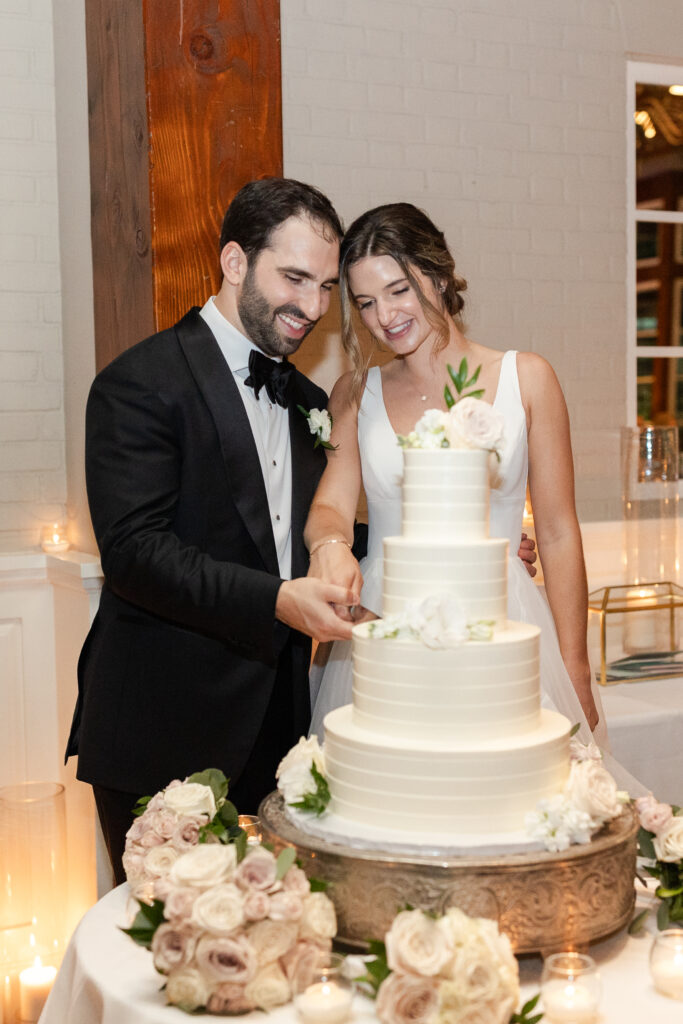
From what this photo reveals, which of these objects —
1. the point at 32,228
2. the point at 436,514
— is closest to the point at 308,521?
the point at 436,514

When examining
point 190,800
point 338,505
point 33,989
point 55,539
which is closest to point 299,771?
point 190,800

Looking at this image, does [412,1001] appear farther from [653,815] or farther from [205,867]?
[653,815]

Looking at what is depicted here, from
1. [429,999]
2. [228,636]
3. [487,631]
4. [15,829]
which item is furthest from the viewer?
[15,829]

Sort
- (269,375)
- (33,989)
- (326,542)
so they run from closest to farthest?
(326,542), (269,375), (33,989)

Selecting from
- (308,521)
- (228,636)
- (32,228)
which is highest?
(32,228)

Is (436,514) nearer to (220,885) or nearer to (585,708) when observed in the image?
(220,885)

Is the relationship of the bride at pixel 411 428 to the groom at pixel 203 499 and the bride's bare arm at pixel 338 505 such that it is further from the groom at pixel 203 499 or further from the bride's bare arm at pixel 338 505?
the groom at pixel 203 499

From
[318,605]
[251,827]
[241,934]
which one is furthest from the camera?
[318,605]

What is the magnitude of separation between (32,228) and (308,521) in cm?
221

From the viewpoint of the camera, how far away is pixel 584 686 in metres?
2.71

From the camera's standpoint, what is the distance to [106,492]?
8.23 feet

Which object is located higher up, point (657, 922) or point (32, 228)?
point (32, 228)

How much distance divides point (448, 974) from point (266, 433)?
61.1 inches

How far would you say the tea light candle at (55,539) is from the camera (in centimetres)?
432
